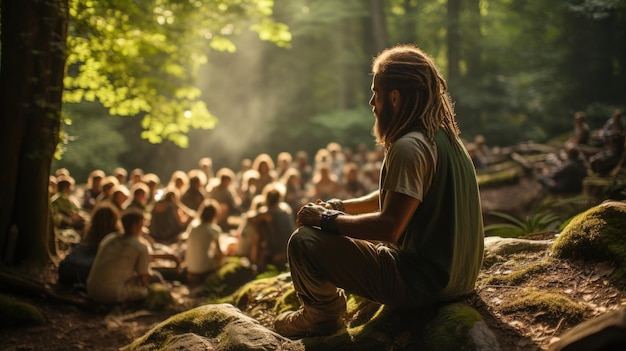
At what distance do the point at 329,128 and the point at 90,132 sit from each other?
38.7 feet

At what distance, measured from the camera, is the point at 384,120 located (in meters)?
2.90

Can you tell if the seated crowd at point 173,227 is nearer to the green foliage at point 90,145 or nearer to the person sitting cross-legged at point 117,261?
the person sitting cross-legged at point 117,261

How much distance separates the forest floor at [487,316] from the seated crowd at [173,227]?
0.35 m

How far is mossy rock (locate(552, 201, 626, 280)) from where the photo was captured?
327 centimetres

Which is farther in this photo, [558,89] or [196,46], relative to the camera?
[558,89]

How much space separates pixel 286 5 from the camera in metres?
24.0

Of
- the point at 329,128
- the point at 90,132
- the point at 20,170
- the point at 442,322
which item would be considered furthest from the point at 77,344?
the point at 329,128

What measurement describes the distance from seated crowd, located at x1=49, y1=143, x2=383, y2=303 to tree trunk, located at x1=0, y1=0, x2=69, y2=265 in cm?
70

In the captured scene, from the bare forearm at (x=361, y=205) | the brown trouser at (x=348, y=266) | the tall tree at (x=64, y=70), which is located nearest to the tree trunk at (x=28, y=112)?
the tall tree at (x=64, y=70)

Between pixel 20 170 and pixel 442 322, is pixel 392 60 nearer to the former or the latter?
pixel 442 322

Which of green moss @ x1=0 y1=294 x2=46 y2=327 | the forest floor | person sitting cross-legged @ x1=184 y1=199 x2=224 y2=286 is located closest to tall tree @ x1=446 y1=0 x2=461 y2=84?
person sitting cross-legged @ x1=184 y1=199 x2=224 y2=286

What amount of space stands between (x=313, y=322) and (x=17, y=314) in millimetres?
3995

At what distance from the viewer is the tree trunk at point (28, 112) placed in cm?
579

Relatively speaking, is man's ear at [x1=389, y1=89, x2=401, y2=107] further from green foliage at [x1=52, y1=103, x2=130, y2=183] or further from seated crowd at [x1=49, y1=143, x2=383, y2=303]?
green foliage at [x1=52, y1=103, x2=130, y2=183]
